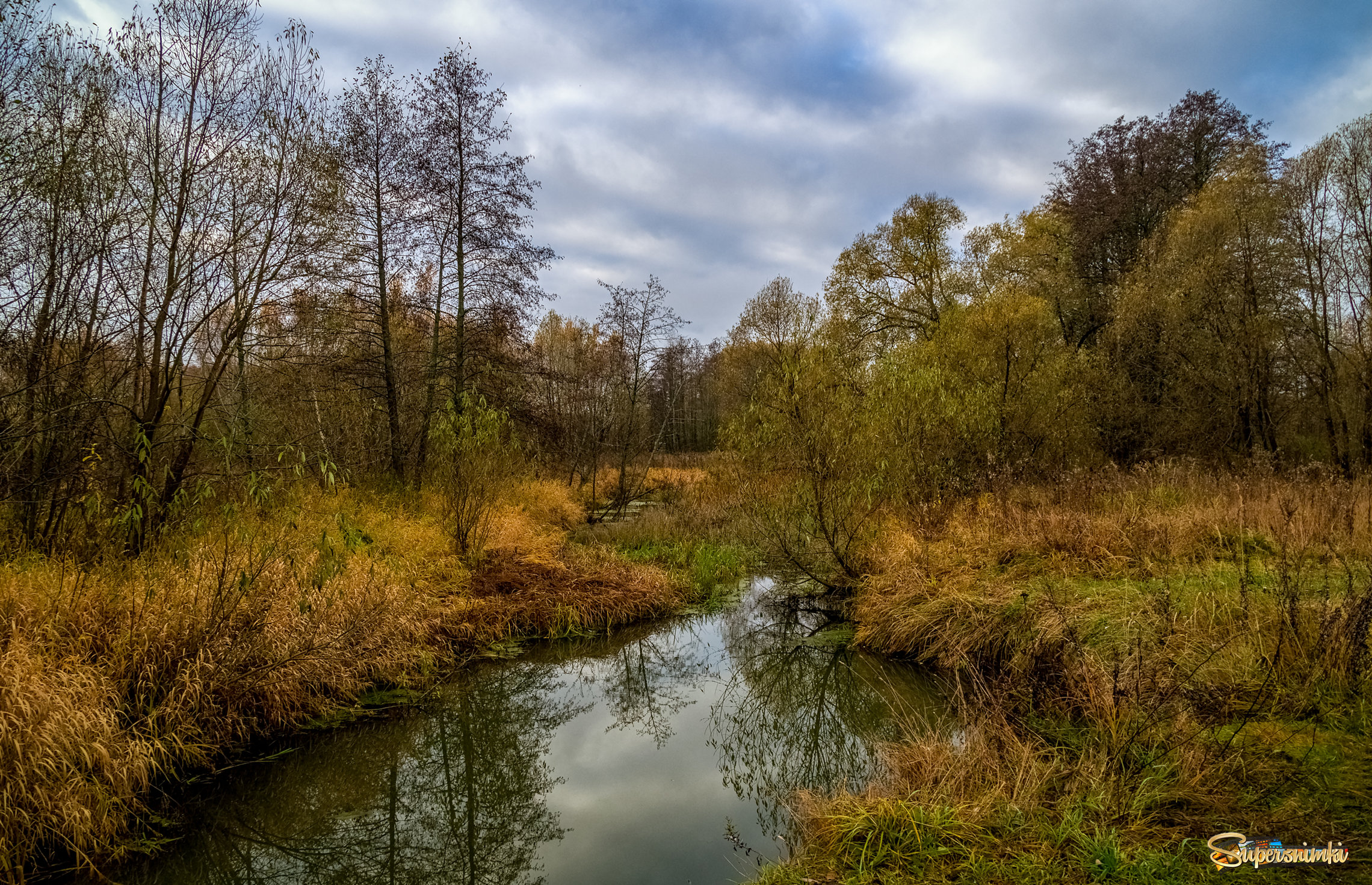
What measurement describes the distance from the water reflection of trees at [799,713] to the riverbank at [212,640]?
253cm

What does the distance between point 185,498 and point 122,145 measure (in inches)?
136

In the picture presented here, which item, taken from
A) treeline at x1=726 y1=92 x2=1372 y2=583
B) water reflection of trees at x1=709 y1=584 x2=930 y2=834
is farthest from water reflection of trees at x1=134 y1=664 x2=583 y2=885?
treeline at x1=726 y1=92 x2=1372 y2=583

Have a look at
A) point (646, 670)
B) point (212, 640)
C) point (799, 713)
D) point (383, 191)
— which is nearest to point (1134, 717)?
point (799, 713)

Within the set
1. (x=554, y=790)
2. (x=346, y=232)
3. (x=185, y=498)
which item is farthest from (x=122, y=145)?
(x=554, y=790)

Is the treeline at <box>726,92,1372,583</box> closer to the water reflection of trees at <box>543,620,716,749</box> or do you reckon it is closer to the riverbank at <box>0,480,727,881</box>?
the water reflection of trees at <box>543,620,716,749</box>

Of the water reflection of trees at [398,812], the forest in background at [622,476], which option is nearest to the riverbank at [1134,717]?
the forest in background at [622,476]

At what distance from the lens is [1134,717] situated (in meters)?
3.93

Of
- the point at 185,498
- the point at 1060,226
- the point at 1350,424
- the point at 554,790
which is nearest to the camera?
the point at 554,790

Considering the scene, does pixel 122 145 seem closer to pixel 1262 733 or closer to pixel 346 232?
pixel 346 232

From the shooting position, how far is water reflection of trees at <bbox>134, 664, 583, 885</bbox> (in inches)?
164

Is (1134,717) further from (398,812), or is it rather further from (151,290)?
(151,290)

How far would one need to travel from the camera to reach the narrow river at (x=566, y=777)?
420cm

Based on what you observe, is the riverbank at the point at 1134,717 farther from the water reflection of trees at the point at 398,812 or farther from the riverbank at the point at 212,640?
the riverbank at the point at 212,640

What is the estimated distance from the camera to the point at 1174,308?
556 inches
